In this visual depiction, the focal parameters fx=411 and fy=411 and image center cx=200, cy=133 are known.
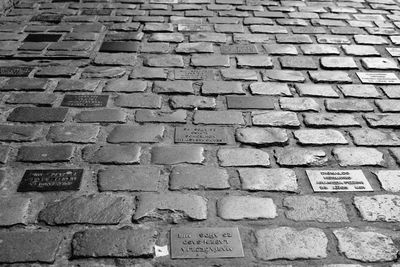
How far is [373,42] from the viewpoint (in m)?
3.43

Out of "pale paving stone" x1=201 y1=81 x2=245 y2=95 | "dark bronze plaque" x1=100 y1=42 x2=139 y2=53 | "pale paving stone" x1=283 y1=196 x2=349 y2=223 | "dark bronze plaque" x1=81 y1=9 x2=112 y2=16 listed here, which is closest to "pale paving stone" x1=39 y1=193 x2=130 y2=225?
"pale paving stone" x1=283 y1=196 x2=349 y2=223

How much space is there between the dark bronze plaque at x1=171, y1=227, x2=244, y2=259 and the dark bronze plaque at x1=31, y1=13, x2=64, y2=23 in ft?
9.06

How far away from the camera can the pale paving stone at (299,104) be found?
2.52 meters

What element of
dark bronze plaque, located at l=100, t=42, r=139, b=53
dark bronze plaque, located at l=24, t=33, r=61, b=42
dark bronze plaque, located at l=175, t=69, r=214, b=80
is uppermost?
dark bronze plaque, located at l=175, t=69, r=214, b=80

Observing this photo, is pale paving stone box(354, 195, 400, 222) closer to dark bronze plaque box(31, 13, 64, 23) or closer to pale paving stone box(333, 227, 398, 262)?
pale paving stone box(333, 227, 398, 262)

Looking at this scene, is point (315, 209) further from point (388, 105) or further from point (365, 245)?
point (388, 105)

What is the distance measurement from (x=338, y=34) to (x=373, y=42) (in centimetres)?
30

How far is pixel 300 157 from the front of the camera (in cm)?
211

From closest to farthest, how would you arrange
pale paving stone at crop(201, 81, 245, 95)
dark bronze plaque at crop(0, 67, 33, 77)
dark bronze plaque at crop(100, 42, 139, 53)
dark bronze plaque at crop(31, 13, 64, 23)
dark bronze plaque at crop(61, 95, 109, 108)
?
dark bronze plaque at crop(61, 95, 109, 108) → pale paving stone at crop(201, 81, 245, 95) → dark bronze plaque at crop(0, 67, 33, 77) → dark bronze plaque at crop(100, 42, 139, 53) → dark bronze plaque at crop(31, 13, 64, 23)

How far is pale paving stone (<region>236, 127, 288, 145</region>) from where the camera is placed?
2.21 m

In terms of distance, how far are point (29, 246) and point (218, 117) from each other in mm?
1240

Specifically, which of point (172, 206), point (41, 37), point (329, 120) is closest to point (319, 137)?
point (329, 120)

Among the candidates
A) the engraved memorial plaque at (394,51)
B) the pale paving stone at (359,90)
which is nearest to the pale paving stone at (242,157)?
the pale paving stone at (359,90)

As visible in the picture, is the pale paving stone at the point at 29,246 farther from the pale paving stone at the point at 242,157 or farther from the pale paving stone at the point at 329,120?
the pale paving stone at the point at 329,120
